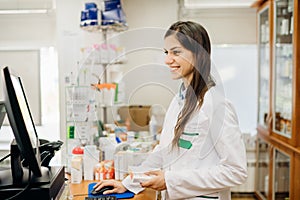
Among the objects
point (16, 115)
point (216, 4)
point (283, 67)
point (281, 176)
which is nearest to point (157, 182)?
point (16, 115)

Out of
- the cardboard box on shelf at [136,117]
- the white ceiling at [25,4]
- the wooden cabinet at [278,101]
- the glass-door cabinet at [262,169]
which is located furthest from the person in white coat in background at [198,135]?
the white ceiling at [25,4]

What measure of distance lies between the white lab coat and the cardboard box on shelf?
2.07 meters

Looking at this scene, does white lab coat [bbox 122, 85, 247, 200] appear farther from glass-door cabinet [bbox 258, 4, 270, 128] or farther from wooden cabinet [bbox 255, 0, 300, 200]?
glass-door cabinet [bbox 258, 4, 270, 128]

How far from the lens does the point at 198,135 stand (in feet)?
4.31

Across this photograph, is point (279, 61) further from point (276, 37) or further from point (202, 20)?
point (202, 20)

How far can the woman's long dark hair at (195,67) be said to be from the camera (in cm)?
133

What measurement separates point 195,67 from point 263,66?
2608mm

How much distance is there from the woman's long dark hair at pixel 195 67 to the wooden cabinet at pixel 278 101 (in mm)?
1585

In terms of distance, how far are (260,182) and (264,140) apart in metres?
0.56

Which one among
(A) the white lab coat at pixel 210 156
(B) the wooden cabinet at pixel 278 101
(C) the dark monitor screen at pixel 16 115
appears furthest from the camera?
(B) the wooden cabinet at pixel 278 101

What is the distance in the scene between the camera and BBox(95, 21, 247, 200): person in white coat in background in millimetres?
1271

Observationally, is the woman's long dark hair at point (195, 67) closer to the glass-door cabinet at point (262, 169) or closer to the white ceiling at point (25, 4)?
the glass-door cabinet at point (262, 169)

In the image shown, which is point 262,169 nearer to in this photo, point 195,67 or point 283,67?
point 283,67

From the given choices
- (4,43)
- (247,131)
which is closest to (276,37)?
(247,131)
